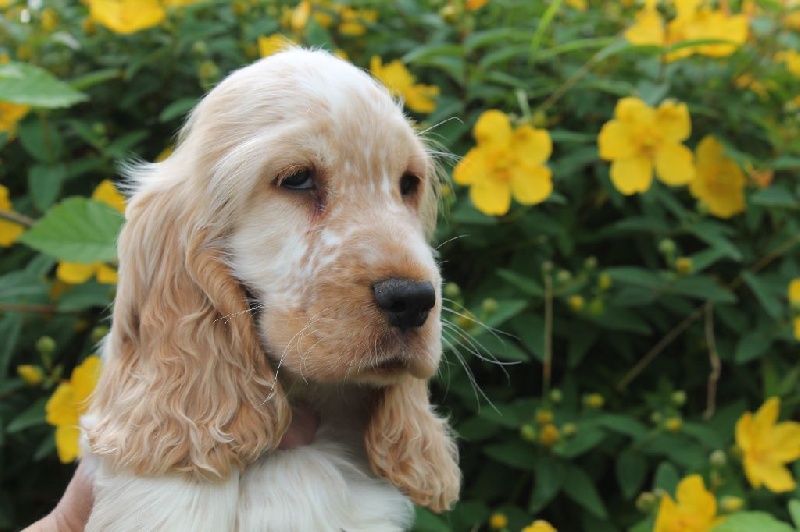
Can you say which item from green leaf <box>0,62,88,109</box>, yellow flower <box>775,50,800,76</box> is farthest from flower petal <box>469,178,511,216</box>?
yellow flower <box>775,50,800,76</box>

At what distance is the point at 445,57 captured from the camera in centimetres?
219

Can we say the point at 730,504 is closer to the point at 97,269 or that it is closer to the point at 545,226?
the point at 545,226

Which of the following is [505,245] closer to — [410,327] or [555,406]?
[555,406]

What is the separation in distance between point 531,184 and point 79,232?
3.66 feet

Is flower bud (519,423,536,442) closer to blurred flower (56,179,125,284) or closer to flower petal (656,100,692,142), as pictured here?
flower petal (656,100,692,142)

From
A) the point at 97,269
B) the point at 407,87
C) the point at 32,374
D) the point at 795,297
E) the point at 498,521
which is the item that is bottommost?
the point at 498,521

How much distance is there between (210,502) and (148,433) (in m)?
0.16

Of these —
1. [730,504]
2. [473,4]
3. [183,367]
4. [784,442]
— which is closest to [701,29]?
[473,4]

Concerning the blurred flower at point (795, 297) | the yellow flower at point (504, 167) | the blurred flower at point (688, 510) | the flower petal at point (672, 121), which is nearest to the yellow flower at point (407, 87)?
the yellow flower at point (504, 167)

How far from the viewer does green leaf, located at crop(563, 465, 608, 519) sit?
77.0 inches

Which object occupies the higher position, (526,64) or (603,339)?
(526,64)

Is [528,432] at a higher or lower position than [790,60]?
lower

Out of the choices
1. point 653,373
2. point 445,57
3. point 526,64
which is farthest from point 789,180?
point 445,57

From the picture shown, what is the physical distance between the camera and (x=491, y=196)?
205 centimetres
